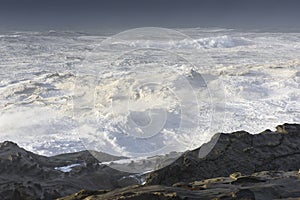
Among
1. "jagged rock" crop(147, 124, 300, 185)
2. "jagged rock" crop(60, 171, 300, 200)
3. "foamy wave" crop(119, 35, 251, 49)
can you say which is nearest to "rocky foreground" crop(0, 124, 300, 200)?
"jagged rock" crop(147, 124, 300, 185)

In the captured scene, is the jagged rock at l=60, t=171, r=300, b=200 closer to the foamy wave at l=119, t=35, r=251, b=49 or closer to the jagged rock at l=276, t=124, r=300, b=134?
the jagged rock at l=276, t=124, r=300, b=134

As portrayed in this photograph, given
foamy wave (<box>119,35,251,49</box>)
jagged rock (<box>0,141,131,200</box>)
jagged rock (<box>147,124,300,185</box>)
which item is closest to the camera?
jagged rock (<box>0,141,131,200</box>)

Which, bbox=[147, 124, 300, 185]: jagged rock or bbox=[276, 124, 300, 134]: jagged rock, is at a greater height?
bbox=[276, 124, 300, 134]: jagged rock

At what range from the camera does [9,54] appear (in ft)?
101

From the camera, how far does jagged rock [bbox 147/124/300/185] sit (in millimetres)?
7113

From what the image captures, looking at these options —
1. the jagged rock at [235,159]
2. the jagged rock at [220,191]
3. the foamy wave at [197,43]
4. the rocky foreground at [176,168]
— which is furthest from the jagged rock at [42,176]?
the foamy wave at [197,43]

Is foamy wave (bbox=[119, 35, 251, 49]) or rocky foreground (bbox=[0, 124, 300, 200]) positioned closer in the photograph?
rocky foreground (bbox=[0, 124, 300, 200])

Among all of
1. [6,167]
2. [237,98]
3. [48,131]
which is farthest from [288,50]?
[6,167]

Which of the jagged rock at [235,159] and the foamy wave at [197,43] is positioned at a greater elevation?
the foamy wave at [197,43]

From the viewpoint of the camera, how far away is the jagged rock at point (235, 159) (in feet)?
23.3

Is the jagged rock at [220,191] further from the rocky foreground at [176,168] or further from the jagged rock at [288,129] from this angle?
the jagged rock at [288,129]

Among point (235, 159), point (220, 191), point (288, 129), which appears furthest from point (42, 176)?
point (288, 129)

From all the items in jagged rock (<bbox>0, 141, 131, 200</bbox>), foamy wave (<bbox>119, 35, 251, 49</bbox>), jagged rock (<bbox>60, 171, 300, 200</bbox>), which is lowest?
jagged rock (<bbox>0, 141, 131, 200</bbox>)

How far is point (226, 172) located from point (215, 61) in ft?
73.1
